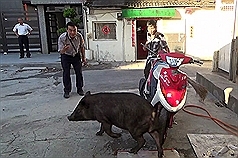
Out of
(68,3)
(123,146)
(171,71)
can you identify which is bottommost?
(123,146)

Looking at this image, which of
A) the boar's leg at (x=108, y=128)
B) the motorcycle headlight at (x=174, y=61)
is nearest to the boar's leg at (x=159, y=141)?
the boar's leg at (x=108, y=128)

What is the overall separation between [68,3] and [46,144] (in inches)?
374

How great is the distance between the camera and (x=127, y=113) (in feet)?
9.38

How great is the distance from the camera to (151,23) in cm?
1030

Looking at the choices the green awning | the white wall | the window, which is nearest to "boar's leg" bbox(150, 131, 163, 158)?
the green awning

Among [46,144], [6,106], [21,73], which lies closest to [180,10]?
[21,73]

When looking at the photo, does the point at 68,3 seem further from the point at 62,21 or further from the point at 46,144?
the point at 46,144

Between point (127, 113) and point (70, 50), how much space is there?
102 inches

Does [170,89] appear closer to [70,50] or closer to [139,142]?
[139,142]

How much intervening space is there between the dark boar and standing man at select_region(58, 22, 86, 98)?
2206mm

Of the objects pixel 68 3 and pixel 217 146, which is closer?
pixel 217 146

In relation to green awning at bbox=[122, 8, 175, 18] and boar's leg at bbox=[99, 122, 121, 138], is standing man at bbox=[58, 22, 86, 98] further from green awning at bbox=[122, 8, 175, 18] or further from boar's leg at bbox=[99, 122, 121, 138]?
green awning at bbox=[122, 8, 175, 18]

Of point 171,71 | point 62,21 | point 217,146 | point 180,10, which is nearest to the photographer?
point 217,146

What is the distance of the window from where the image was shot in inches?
405
